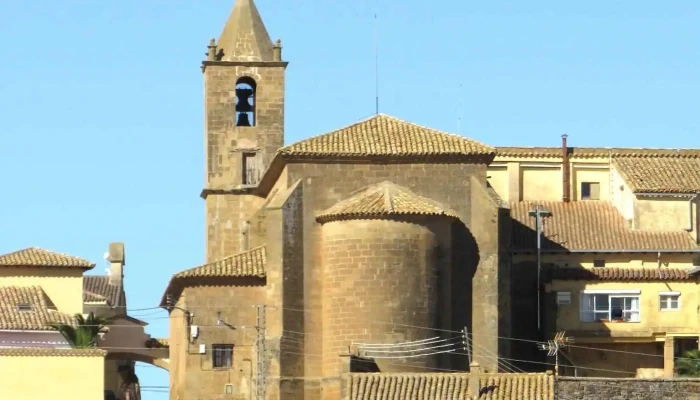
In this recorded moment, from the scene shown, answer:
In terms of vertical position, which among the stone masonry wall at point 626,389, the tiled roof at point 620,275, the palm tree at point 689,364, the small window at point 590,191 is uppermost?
the small window at point 590,191

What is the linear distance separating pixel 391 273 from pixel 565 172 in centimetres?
1679

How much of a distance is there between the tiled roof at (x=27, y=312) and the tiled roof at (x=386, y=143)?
324 inches

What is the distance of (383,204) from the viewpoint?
204 feet

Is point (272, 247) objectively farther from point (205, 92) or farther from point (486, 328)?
point (205, 92)

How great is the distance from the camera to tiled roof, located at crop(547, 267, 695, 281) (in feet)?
229

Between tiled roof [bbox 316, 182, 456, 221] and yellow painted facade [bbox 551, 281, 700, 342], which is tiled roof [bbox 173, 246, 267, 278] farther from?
yellow painted facade [bbox 551, 281, 700, 342]


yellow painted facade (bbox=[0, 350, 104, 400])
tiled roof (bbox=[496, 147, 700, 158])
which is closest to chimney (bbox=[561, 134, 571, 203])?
tiled roof (bbox=[496, 147, 700, 158])

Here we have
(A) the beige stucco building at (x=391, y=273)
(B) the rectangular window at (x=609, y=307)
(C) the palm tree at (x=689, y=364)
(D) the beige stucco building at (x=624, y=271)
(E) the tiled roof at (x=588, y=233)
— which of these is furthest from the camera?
(E) the tiled roof at (x=588, y=233)

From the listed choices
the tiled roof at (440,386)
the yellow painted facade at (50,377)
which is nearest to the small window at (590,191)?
the tiled roof at (440,386)

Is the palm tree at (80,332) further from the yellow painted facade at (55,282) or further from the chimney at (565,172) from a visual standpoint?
the chimney at (565,172)

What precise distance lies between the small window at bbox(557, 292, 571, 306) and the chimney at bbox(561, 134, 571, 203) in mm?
6797

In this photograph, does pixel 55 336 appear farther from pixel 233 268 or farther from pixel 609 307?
pixel 609 307

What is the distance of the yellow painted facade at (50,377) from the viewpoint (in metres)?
60.2

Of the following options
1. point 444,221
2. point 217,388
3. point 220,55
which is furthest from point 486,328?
point 220,55
